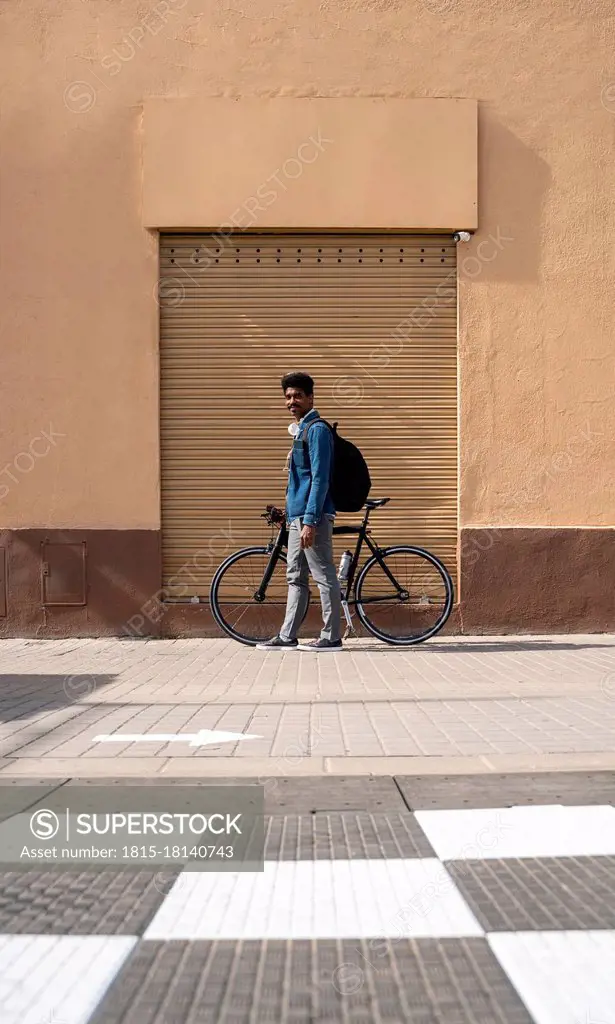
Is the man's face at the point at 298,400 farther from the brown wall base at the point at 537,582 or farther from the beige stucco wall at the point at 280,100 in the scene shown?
the brown wall base at the point at 537,582

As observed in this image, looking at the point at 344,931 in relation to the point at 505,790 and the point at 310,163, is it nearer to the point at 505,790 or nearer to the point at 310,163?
the point at 505,790

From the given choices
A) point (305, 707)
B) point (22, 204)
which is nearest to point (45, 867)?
point (305, 707)

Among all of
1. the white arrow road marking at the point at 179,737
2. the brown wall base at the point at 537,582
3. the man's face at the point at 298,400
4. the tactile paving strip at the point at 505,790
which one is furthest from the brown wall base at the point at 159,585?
the tactile paving strip at the point at 505,790

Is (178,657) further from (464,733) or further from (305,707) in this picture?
(464,733)

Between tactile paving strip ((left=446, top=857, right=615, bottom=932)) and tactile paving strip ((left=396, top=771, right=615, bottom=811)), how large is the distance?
0.80 metres

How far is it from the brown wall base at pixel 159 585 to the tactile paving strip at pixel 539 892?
7.39 metres

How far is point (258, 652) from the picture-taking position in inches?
387

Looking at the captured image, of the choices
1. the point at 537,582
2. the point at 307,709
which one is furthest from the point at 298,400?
the point at 307,709

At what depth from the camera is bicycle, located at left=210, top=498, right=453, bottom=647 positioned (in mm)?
10320

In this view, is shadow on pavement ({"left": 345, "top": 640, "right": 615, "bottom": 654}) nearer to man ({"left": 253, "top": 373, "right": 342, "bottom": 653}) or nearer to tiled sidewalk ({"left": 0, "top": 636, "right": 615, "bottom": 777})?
tiled sidewalk ({"left": 0, "top": 636, "right": 615, "bottom": 777})

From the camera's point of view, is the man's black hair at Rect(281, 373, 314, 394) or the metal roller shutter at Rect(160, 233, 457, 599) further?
the metal roller shutter at Rect(160, 233, 457, 599)

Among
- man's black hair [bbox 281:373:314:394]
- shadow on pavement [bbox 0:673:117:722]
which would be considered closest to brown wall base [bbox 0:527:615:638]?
man's black hair [bbox 281:373:314:394]

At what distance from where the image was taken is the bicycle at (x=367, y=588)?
10320mm

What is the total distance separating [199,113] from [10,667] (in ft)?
18.0
